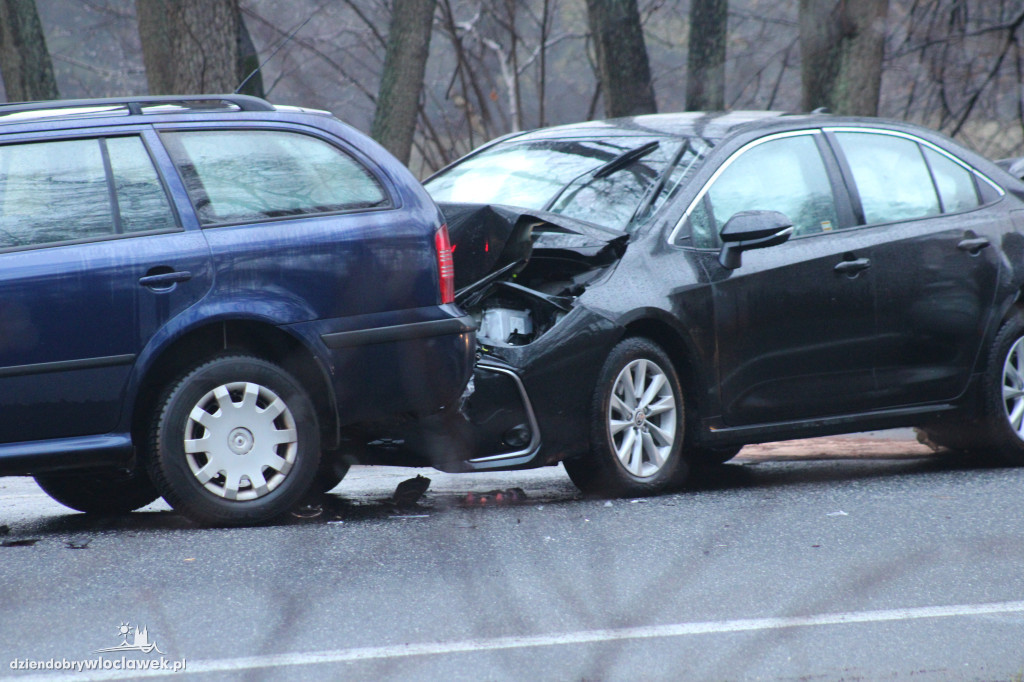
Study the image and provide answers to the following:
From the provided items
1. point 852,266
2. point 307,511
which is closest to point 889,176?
point 852,266

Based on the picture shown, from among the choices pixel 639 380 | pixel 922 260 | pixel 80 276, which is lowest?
pixel 639 380

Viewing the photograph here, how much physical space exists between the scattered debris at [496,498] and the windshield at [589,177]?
1.38 metres

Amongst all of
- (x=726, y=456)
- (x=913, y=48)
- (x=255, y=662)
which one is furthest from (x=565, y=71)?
(x=255, y=662)

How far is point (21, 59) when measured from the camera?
41.7 ft

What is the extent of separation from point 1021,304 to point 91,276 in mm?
5028

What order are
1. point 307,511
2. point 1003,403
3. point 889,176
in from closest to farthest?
point 307,511 < point 889,176 < point 1003,403

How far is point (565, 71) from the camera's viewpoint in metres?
25.1

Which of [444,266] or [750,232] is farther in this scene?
[750,232]

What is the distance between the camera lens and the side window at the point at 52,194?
5281 mm

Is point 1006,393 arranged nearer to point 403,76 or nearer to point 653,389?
point 653,389

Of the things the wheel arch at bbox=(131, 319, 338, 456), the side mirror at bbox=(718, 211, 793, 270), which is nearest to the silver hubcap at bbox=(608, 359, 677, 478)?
the side mirror at bbox=(718, 211, 793, 270)

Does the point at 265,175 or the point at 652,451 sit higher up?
the point at 265,175

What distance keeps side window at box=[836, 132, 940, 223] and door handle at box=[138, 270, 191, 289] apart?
3555mm

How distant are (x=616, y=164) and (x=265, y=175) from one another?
6.50 ft
